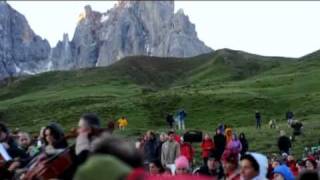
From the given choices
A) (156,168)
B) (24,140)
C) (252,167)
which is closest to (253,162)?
(252,167)

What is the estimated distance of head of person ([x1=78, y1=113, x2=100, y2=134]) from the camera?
8914 mm

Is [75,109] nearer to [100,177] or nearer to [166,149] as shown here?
[166,149]

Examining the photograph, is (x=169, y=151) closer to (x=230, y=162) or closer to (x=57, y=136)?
(x=230, y=162)

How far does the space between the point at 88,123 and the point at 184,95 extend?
267 ft

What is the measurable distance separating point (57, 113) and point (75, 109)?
2149mm

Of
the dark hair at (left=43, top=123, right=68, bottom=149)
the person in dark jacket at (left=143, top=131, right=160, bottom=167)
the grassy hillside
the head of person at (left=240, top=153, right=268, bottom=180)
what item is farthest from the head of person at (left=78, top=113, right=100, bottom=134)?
the grassy hillside

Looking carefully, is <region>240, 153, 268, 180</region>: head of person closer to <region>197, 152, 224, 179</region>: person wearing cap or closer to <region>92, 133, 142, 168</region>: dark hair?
<region>92, 133, 142, 168</region>: dark hair

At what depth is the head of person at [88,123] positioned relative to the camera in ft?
29.2

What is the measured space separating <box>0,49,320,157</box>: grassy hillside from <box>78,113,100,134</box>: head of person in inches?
1355

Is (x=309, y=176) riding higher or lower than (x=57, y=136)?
lower

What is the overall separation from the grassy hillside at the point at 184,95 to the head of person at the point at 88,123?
113ft

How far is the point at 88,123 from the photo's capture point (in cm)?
892

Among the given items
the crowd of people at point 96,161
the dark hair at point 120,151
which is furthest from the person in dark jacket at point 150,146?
the dark hair at point 120,151

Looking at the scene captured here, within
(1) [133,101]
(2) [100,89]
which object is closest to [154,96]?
(1) [133,101]
